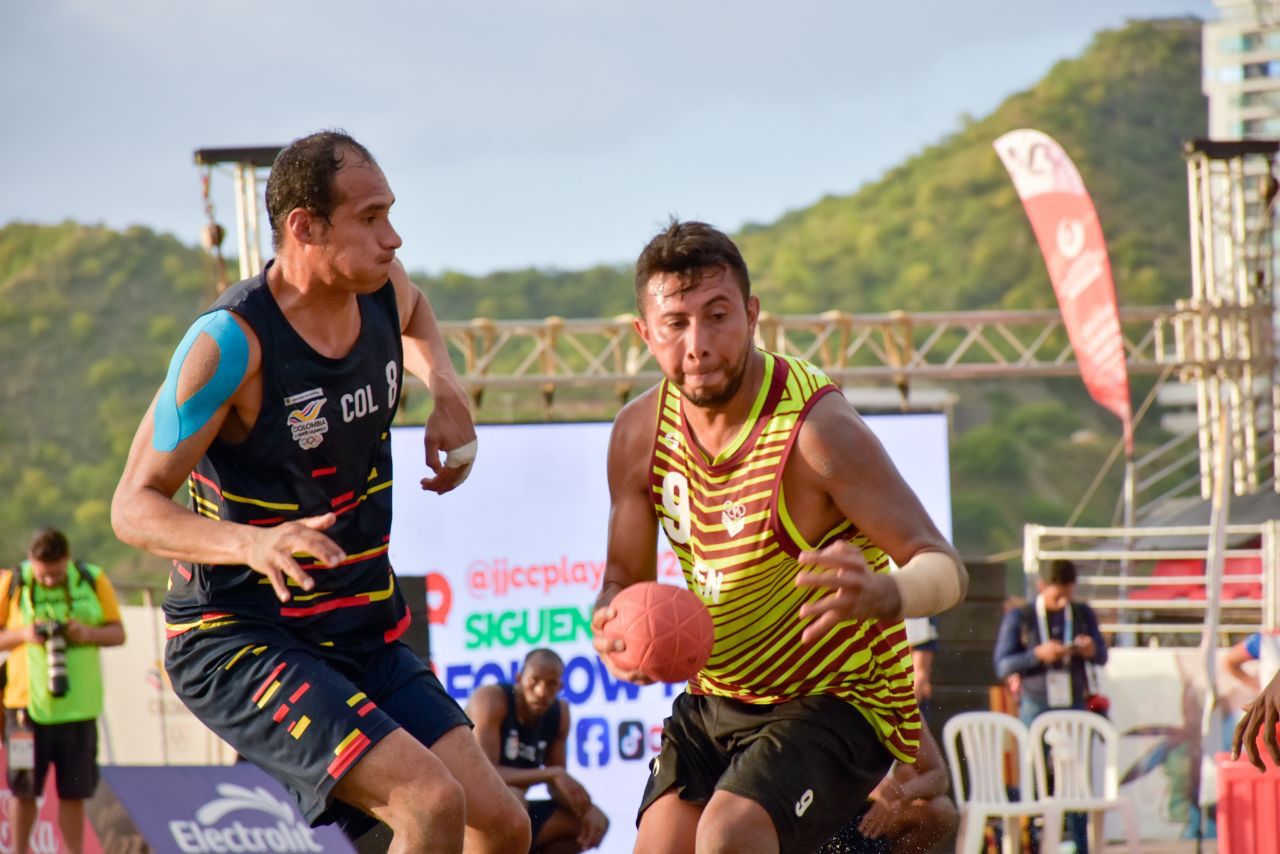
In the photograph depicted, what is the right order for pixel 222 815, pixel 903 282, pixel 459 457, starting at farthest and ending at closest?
pixel 903 282, pixel 222 815, pixel 459 457

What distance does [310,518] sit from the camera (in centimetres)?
356

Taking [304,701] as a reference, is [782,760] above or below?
below

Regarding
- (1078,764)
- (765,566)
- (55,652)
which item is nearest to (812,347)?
(1078,764)

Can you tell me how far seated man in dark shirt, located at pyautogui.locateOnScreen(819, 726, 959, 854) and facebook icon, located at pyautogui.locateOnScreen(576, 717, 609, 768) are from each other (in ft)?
11.5

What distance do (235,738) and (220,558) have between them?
54 cm

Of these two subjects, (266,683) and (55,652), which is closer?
(266,683)

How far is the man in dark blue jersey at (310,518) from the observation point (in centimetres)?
355

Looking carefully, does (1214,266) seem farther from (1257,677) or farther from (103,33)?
(103,33)

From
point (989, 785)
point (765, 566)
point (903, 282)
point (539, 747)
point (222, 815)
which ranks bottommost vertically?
point (989, 785)

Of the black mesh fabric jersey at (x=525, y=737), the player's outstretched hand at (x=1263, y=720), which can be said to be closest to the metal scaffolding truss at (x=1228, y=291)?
the black mesh fabric jersey at (x=525, y=737)

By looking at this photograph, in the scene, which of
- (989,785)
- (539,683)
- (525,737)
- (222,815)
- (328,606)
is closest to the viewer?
(328,606)

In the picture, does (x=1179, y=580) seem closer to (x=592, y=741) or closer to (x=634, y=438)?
(x=592, y=741)

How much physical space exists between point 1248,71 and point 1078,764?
2106 centimetres

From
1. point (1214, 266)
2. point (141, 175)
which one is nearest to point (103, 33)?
point (141, 175)
